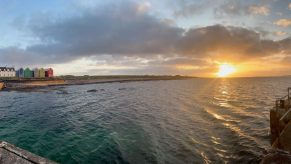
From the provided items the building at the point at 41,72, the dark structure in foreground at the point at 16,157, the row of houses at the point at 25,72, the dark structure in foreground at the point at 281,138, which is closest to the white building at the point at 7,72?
the row of houses at the point at 25,72

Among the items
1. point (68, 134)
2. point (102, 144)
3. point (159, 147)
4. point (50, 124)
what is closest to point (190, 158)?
→ point (159, 147)

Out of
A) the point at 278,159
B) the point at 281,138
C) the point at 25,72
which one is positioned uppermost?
the point at 25,72

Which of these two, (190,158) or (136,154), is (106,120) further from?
(190,158)

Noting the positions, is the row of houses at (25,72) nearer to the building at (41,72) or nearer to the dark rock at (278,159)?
the building at (41,72)

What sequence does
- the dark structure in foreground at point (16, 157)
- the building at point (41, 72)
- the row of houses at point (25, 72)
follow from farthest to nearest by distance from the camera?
the building at point (41, 72) < the row of houses at point (25, 72) < the dark structure in foreground at point (16, 157)

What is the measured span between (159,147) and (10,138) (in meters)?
14.0

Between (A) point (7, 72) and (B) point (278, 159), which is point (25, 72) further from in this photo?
(B) point (278, 159)

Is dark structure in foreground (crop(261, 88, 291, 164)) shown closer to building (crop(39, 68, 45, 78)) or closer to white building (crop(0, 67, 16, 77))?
building (crop(39, 68, 45, 78))

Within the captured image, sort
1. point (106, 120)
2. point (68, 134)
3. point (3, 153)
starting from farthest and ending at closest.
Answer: point (106, 120) < point (68, 134) < point (3, 153)

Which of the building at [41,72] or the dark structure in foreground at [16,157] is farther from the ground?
the building at [41,72]

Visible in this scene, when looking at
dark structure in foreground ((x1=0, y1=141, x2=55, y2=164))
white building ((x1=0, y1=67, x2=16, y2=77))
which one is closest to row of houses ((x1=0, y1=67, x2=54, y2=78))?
white building ((x1=0, y1=67, x2=16, y2=77))

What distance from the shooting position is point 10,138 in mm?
19734

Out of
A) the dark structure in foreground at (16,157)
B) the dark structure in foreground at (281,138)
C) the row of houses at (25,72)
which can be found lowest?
the dark structure in foreground at (281,138)

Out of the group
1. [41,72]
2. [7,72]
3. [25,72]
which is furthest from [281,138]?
[7,72]
